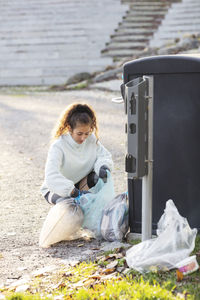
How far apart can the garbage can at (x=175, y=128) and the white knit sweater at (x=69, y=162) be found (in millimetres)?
719

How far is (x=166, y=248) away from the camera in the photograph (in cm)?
340

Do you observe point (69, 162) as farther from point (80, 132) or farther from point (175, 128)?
point (175, 128)

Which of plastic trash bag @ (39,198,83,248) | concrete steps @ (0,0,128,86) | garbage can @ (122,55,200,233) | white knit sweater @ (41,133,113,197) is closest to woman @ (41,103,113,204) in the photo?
white knit sweater @ (41,133,113,197)

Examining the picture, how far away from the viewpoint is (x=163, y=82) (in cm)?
383

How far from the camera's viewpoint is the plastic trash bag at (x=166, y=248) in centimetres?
337

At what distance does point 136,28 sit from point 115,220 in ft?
55.3

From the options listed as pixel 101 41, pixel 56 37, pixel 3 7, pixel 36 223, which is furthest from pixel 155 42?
pixel 36 223

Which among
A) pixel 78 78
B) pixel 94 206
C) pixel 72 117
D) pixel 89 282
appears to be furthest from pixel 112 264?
A: pixel 78 78

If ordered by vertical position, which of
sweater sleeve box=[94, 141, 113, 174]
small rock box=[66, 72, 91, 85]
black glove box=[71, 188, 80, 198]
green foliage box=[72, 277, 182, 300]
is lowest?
green foliage box=[72, 277, 182, 300]

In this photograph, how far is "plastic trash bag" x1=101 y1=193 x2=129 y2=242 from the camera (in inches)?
164

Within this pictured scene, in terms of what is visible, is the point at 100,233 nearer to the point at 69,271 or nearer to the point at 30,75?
the point at 69,271

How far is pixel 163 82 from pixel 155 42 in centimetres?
1519

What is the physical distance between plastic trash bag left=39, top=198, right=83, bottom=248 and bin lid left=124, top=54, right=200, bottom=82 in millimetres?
1062

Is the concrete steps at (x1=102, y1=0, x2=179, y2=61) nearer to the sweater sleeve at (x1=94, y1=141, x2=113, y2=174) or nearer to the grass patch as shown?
the sweater sleeve at (x1=94, y1=141, x2=113, y2=174)
